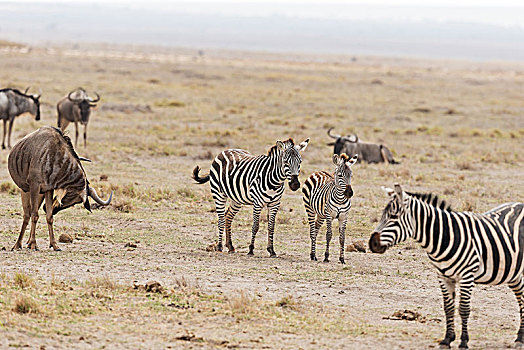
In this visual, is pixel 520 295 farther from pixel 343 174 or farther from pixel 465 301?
pixel 343 174

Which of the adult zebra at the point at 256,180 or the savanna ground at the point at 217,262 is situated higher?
the adult zebra at the point at 256,180

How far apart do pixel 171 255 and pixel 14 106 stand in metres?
13.9

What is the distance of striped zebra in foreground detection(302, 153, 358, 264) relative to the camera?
11.0 meters

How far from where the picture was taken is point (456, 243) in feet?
23.8

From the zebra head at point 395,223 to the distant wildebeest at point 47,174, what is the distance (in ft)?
15.2

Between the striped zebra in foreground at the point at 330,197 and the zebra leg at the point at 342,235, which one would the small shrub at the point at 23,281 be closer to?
the striped zebra in foreground at the point at 330,197

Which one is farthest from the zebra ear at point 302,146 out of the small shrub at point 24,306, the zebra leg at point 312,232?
the small shrub at point 24,306

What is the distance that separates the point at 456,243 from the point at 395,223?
66 centimetres

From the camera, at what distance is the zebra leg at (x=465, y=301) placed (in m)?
7.25

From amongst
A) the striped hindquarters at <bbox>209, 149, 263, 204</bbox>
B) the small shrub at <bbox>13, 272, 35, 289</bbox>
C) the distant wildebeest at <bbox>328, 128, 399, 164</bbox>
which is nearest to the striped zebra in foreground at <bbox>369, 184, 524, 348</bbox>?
the small shrub at <bbox>13, 272, 35, 289</bbox>

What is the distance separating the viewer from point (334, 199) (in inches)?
440

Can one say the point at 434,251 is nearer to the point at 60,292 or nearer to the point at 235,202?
the point at 60,292

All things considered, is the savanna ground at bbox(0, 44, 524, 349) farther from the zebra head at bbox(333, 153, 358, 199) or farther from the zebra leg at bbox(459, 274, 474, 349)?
the zebra head at bbox(333, 153, 358, 199)

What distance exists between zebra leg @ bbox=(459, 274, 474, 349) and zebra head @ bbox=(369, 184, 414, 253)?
2.34 ft
